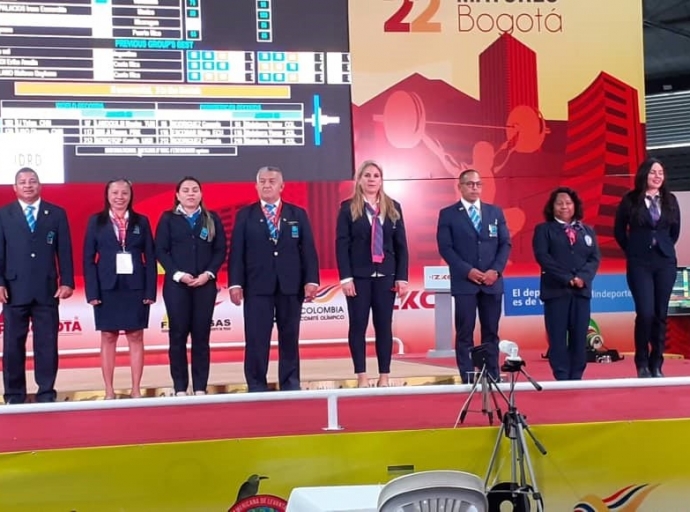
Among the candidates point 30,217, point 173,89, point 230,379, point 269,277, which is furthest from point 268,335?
point 173,89

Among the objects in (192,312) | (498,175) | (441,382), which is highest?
(498,175)

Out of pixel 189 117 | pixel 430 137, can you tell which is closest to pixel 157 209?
pixel 189 117

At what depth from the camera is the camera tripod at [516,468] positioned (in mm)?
2768

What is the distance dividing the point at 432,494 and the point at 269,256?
255 cm

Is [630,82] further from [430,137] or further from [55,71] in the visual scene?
[55,71]

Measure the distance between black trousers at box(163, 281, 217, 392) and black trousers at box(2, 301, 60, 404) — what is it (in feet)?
2.22

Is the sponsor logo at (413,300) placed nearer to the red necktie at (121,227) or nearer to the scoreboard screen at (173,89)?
the scoreboard screen at (173,89)

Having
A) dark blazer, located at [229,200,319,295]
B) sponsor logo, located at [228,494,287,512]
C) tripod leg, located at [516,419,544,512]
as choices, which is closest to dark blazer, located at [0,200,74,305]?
dark blazer, located at [229,200,319,295]

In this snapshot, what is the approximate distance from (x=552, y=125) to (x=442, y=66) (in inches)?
51.2

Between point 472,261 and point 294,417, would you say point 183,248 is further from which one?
point 472,261

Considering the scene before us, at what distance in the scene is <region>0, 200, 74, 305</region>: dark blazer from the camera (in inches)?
167

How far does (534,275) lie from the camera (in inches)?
302

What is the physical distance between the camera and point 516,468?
2936mm

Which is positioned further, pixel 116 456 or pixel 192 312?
pixel 192 312
